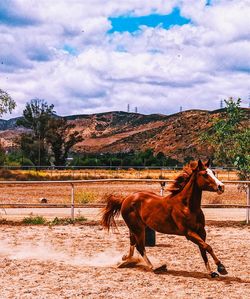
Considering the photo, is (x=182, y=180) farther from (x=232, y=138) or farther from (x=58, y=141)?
(x=58, y=141)

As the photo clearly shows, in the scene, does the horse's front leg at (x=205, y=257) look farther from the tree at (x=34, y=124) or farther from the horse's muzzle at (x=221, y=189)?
the tree at (x=34, y=124)

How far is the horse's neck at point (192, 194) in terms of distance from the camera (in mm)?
8773

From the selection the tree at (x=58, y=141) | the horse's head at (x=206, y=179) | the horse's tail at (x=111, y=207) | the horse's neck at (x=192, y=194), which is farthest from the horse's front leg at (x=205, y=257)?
the tree at (x=58, y=141)

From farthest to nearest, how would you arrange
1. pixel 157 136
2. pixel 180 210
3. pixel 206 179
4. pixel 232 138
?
pixel 157 136 → pixel 232 138 → pixel 180 210 → pixel 206 179

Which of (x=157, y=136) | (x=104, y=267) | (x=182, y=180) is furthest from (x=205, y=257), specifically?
(x=157, y=136)

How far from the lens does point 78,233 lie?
45.7 ft

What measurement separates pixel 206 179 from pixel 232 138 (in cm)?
1149

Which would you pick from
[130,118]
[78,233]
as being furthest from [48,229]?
[130,118]

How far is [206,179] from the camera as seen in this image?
28.0 feet

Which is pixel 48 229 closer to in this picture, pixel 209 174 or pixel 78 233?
pixel 78 233

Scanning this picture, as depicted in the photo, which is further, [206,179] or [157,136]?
[157,136]

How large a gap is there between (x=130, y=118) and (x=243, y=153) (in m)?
179

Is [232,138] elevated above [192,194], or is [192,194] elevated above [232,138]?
[232,138]

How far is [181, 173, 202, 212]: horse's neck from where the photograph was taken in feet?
28.8
